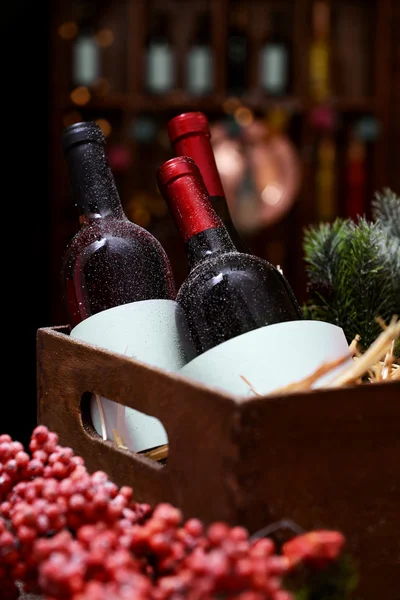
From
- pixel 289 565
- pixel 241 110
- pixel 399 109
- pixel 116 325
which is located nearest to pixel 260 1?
pixel 241 110

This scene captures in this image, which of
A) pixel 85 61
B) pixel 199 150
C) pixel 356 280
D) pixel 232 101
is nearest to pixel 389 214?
pixel 356 280

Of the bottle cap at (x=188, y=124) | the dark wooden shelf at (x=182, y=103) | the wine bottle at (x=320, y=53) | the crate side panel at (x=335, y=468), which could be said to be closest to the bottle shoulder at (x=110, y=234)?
the bottle cap at (x=188, y=124)

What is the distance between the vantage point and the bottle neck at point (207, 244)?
2.01 ft

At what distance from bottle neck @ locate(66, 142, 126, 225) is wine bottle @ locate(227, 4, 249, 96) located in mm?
2174

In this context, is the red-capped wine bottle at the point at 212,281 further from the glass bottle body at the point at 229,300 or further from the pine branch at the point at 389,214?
the pine branch at the point at 389,214

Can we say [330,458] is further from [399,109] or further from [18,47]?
[399,109]

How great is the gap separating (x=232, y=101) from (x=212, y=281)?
224 cm

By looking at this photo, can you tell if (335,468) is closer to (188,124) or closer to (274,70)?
(188,124)

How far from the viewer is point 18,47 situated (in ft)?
8.29

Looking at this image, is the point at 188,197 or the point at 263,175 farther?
the point at 263,175

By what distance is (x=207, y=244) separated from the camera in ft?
2.02

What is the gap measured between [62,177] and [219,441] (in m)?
2.35

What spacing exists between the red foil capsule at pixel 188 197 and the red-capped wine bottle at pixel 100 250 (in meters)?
0.04

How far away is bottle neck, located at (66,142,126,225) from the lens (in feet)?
2.14
